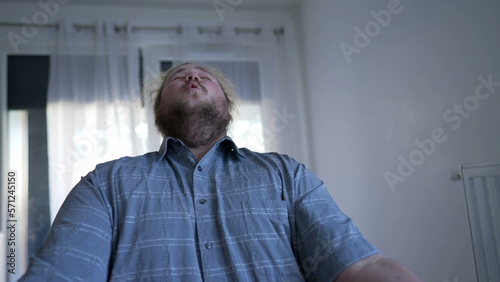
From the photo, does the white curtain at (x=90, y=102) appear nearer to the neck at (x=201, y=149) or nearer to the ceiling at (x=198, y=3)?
the ceiling at (x=198, y=3)

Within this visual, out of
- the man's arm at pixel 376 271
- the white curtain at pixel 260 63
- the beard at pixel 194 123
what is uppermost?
the white curtain at pixel 260 63

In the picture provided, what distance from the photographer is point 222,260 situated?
2.92ft

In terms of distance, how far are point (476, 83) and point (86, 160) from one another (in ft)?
6.47

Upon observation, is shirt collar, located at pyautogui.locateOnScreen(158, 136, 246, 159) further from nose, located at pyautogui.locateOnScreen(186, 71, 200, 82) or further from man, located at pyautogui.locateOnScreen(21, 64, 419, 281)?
nose, located at pyautogui.locateOnScreen(186, 71, 200, 82)

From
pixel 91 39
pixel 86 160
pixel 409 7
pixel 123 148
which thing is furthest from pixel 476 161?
pixel 91 39

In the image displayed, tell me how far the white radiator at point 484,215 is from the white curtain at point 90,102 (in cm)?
171

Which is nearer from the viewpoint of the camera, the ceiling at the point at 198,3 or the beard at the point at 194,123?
the beard at the point at 194,123

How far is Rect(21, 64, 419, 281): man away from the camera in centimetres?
81

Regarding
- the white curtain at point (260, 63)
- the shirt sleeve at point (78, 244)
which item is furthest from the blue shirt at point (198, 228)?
the white curtain at point (260, 63)

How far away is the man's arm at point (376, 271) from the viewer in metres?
0.73

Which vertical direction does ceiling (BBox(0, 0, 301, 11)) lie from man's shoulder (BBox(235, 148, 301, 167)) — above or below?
above

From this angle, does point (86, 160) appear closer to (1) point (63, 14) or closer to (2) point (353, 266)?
(1) point (63, 14)

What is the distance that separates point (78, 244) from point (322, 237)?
52cm

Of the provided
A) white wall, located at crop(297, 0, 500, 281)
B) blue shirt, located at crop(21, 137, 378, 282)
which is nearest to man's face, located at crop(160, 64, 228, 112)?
blue shirt, located at crop(21, 137, 378, 282)
